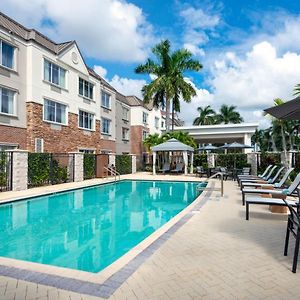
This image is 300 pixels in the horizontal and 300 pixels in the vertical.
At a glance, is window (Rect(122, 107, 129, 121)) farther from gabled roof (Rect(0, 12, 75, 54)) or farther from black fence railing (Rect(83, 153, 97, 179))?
black fence railing (Rect(83, 153, 97, 179))

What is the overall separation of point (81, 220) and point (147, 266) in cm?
577

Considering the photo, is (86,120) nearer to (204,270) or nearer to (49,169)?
(49,169)

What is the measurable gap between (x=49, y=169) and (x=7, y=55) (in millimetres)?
7790

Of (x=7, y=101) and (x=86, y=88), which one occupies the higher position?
(x=86, y=88)

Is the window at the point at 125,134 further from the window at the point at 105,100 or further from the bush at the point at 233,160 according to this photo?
the bush at the point at 233,160


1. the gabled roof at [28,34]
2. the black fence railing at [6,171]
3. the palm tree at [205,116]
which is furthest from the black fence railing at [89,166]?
the palm tree at [205,116]

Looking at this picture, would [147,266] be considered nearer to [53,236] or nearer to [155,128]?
[53,236]

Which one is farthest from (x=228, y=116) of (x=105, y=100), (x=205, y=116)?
(x=105, y=100)

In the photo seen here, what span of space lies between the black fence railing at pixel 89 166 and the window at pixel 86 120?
4839 millimetres

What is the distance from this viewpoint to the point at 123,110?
36.5m

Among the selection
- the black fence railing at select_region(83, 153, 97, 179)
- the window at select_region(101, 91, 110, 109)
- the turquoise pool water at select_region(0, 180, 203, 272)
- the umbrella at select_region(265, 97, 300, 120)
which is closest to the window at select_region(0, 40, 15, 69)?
the black fence railing at select_region(83, 153, 97, 179)

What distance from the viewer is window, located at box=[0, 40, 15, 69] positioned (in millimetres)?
17766

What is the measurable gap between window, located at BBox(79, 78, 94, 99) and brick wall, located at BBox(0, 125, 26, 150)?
8143 millimetres

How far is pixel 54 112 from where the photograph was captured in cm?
2227
